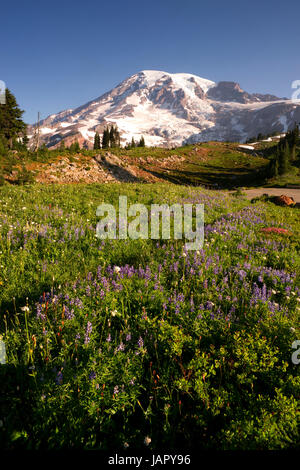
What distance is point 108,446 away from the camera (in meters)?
2.23


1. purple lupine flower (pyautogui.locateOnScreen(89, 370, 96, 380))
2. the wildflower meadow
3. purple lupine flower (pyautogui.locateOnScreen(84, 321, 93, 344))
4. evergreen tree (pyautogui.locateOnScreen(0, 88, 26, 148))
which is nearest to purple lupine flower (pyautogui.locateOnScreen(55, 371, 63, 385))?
the wildflower meadow

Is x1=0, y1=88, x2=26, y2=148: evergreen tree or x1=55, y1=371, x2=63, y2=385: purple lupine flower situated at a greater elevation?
x1=0, y1=88, x2=26, y2=148: evergreen tree

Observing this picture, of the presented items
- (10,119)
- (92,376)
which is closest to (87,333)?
(92,376)

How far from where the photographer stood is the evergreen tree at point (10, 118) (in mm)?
53188

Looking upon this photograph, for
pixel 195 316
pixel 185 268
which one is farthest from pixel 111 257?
pixel 195 316

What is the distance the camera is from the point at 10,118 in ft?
181

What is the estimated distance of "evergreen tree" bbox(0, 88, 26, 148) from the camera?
5319 cm

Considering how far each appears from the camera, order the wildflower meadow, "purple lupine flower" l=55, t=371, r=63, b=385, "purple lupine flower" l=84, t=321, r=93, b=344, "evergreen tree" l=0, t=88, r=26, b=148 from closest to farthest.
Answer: the wildflower meadow → "purple lupine flower" l=55, t=371, r=63, b=385 → "purple lupine flower" l=84, t=321, r=93, b=344 → "evergreen tree" l=0, t=88, r=26, b=148

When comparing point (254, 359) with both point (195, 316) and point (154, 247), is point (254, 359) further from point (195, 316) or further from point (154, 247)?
point (154, 247)

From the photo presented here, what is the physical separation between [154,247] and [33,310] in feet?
11.9

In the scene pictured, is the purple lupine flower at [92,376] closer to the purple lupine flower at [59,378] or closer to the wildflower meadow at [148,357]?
the wildflower meadow at [148,357]

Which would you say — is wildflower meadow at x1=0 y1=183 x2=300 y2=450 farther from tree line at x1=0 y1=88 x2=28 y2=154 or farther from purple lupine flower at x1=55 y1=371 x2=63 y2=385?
tree line at x1=0 y1=88 x2=28 y2=154

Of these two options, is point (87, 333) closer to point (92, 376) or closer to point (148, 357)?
point (92, 376)

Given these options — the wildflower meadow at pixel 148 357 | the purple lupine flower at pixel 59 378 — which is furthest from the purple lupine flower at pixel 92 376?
the purple lupine flower at pixel 59 378
